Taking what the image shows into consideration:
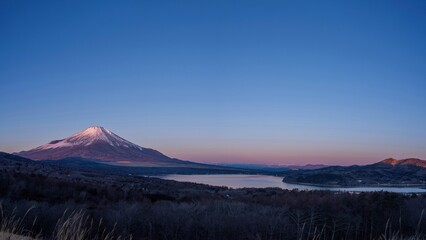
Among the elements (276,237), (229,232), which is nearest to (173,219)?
(229,232)

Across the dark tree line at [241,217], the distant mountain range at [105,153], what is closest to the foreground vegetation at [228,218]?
the dark tree line at [241,217]

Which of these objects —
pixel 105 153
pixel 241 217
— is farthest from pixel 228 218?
pixel 105 153

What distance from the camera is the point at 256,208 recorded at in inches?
566

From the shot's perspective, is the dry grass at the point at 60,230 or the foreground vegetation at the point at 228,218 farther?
the foreground vegetation at the point at 228,218

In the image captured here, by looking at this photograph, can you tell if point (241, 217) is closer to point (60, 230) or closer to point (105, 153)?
point (60, 230)

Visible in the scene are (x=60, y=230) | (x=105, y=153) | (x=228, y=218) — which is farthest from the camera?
(x=105, y=153)

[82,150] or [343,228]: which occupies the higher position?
[82,150]

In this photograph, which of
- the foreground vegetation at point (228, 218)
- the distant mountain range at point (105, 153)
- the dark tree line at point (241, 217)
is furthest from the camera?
the distant mountain range at point (105, 153)

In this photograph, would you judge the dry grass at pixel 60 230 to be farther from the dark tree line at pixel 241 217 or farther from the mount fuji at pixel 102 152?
the mount fuji at pixel 102 152

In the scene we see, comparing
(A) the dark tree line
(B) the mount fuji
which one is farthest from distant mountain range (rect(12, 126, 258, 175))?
(A) the dark tree line

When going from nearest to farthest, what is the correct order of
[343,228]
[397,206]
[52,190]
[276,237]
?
[276,237] < [343,228] < [397,206] < [52,190]

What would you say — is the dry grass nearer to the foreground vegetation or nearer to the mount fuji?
the foreground vegetation

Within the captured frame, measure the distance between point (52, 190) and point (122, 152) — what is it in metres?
165

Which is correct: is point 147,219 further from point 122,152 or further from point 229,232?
point 122,152
